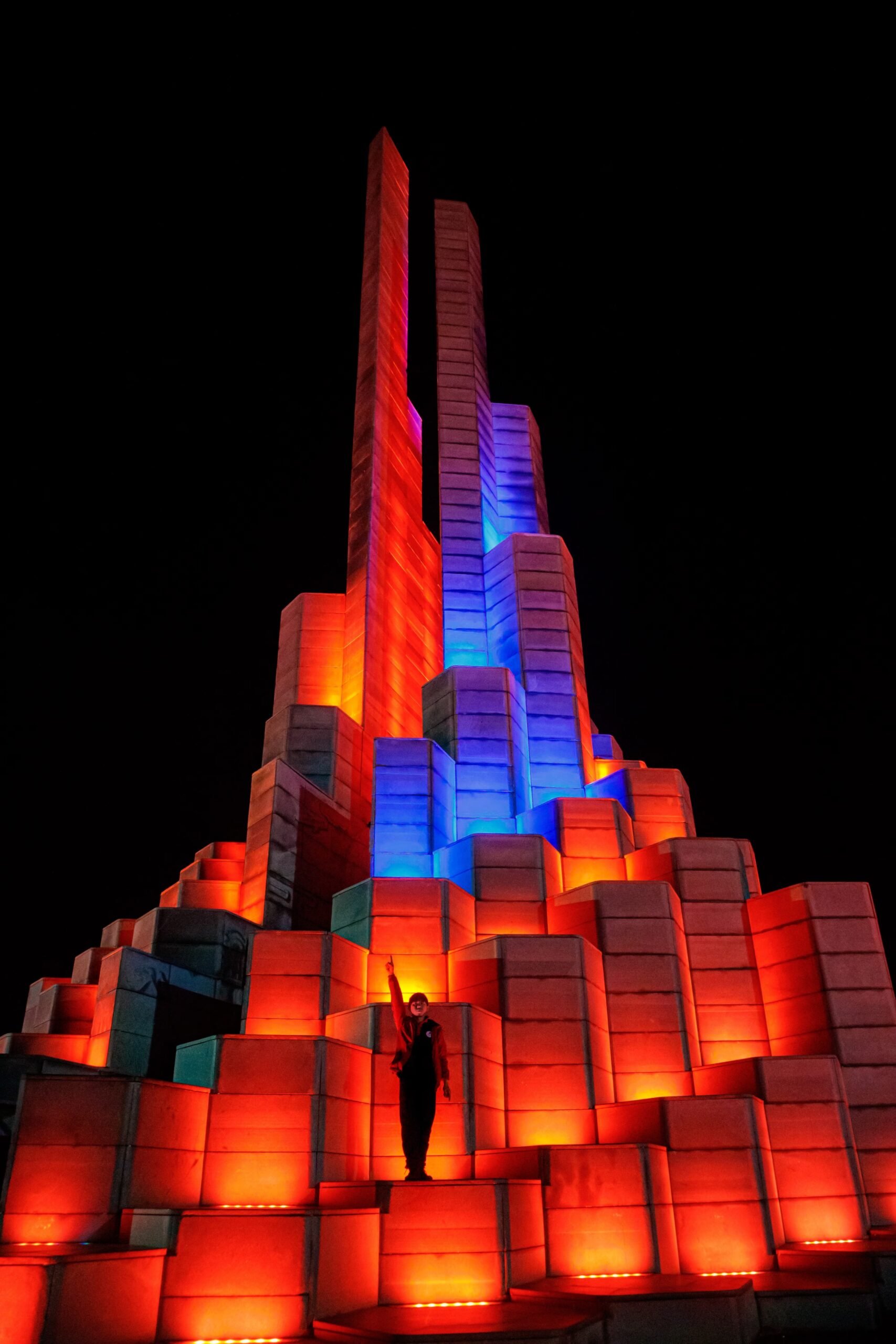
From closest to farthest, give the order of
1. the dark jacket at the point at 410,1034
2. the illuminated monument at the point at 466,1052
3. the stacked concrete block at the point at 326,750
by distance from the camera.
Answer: the illuminated monument at the point at 466,1052, the dark jacket at the point at 410,1034, the stacked concrete block at the point at 326,750

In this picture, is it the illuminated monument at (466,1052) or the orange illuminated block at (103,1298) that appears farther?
the illuminated monument at (466,1052)

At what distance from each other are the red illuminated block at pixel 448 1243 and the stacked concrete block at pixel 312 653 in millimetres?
14430

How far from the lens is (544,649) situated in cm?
2236

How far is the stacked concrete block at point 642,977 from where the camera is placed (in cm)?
1469

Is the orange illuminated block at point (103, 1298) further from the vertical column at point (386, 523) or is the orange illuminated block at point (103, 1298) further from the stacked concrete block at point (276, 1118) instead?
the vertical column at point (386, 523)

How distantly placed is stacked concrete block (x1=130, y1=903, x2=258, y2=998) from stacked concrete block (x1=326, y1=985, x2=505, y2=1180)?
328 centimetres

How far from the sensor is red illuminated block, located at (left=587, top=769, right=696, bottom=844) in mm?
19922

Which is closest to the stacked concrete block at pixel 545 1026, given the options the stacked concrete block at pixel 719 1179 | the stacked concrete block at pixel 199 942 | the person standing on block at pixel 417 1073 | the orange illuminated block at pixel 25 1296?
the stacked concrete block at pixel 719 1179

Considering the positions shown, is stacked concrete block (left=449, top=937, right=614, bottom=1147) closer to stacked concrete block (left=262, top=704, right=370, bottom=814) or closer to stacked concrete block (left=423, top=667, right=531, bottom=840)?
stacked concrete block (left=423, top=667, right=531, bottom=840)

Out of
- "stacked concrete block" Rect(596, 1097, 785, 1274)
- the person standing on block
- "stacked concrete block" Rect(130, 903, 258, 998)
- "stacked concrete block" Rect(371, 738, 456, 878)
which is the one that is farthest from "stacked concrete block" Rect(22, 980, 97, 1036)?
"stacked concrete block" Rect(596, 1097, 785, 1274)

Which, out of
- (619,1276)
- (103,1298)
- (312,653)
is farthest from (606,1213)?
(312,653)

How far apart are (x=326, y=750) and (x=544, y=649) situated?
5.53 meters

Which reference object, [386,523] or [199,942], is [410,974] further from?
[386,523]

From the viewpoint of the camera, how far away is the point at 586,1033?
45.9 ft
